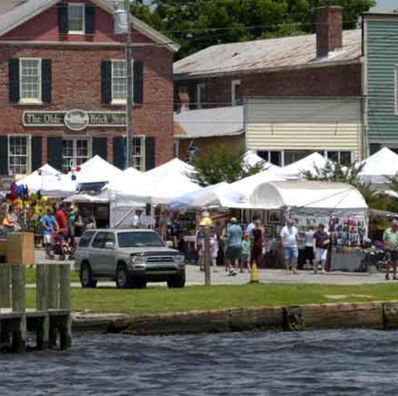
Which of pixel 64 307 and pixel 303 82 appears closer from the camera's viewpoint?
pixel 64 307

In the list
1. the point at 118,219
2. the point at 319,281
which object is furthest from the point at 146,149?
the point at 319,281

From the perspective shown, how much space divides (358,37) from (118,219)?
2324 cm

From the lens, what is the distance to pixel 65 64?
269 feet

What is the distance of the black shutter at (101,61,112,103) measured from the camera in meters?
82.6

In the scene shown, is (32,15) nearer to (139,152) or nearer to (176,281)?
(139,152)

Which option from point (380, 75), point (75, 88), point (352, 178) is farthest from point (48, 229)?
point (380, 75)

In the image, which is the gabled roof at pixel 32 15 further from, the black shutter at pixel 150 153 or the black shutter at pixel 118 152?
the black shutter at pixel 118 152

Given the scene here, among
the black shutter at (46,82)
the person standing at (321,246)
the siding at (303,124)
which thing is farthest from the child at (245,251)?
the black shutter at (46,82)

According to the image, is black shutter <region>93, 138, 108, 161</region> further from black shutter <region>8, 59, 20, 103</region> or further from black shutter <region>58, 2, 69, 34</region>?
black shutter <region>58, 2, 69, 34</region>

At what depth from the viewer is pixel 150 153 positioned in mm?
83125

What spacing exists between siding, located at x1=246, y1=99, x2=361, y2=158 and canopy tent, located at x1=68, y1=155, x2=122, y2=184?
10.8 metres

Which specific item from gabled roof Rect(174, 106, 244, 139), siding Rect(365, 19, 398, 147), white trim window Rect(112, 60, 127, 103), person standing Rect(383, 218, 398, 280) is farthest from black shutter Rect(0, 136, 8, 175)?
person standing Rect(383, 218, 398, 280)

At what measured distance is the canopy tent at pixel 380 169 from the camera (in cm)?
6297

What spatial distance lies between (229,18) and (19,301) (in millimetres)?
69515
